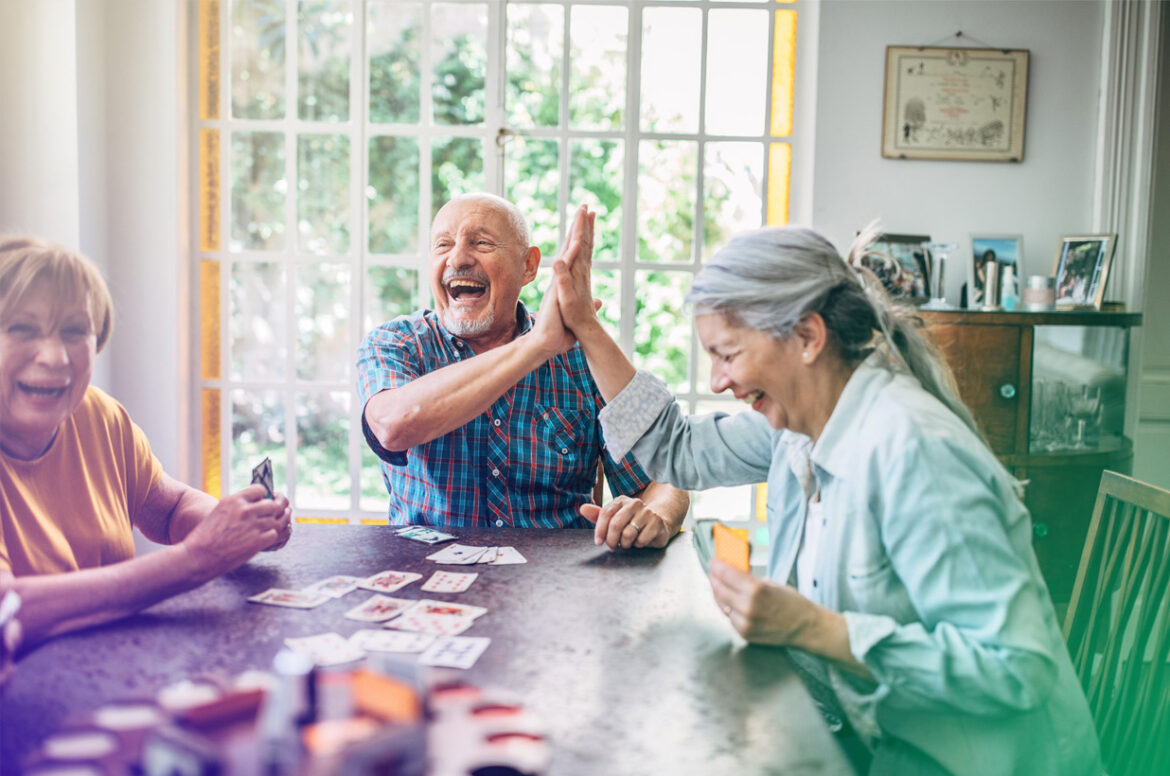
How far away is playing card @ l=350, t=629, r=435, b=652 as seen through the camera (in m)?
1.17

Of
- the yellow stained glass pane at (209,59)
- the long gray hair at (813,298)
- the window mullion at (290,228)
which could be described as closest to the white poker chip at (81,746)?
the long gray hair at (813,298)

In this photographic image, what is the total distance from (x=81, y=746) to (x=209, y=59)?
3237 mm

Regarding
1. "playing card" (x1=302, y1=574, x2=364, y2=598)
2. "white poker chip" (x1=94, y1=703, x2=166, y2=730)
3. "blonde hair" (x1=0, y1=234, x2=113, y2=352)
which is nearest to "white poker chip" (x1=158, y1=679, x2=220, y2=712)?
"white poker chip" (x1=94, y1=703, x2=166, y2=730)

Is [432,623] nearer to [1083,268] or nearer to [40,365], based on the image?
[40,365]

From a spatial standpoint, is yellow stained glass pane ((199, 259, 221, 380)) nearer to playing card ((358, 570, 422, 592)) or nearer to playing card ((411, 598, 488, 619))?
playing card ((358, 570, 422, 592))

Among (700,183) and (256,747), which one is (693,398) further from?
(256,747)

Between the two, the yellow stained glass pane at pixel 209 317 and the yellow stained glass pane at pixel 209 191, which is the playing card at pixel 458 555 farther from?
the yellow stained glass pane at pixel 209 191

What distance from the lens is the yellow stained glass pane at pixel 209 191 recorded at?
3438 mm

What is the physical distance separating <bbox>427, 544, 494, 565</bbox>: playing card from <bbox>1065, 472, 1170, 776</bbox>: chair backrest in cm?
111

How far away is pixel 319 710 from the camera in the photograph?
722mm

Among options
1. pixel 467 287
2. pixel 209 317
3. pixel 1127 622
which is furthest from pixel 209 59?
pixel 1127 622

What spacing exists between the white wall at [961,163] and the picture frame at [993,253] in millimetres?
46

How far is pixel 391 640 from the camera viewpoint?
1.20 meters

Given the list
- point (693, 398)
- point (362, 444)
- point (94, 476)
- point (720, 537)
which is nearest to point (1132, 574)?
point (720, 537)
